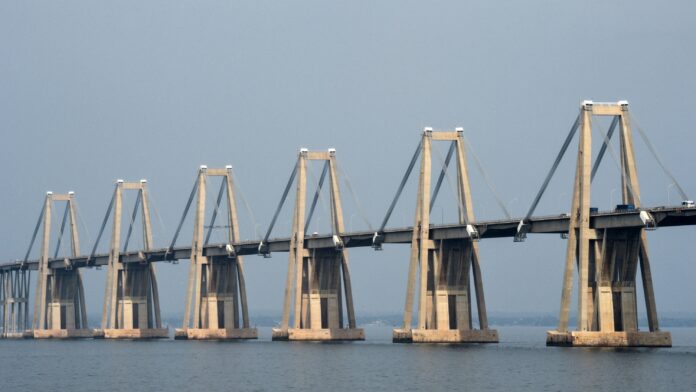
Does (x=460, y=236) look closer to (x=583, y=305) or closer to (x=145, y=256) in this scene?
(x=583, y=305)

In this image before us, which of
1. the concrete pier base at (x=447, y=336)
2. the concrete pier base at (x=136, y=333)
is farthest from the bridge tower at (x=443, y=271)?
the concrete pier base at (x=136, y=333)

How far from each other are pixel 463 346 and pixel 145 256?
60694mm

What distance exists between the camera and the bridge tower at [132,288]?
177 m

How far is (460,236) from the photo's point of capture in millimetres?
125938

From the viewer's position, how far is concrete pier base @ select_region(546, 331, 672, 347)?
10781 centimetres

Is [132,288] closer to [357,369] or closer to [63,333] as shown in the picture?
[63,333]

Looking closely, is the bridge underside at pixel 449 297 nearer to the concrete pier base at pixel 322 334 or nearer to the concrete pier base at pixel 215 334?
the concrete pier base at pixel 322 334

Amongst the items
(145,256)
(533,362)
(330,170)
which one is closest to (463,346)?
(533,362)

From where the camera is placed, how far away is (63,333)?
7603 inches

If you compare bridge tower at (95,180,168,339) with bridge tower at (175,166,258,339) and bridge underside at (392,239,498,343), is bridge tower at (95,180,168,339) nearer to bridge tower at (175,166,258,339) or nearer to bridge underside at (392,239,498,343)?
bridge tower at (175,166,258,339)

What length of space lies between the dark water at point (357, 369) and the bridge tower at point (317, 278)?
29.7ft

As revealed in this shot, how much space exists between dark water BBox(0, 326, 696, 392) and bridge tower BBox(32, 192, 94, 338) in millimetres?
56038

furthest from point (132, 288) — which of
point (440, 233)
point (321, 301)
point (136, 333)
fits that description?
point (440, 233)

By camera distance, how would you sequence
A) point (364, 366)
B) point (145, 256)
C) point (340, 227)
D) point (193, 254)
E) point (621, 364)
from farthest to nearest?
1. point (145, 256)
2. point (193, 254)
3. point (340, 227)
4. point (364, 366)
5. point (621, 364)
